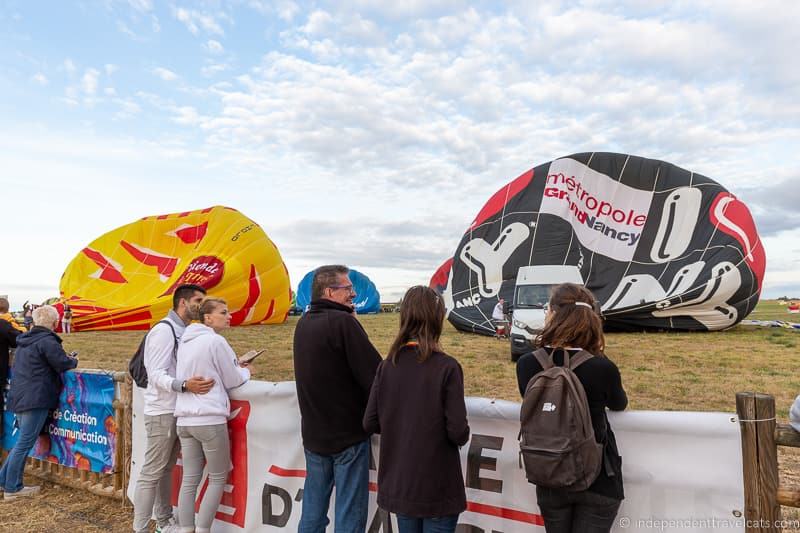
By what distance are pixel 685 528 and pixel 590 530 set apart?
584 mm

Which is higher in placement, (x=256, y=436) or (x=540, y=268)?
(x=540, y=268)

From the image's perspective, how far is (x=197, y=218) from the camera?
2059 cm

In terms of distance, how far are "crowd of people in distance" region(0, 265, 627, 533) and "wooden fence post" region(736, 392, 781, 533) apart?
56 cm

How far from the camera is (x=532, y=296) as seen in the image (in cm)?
1208

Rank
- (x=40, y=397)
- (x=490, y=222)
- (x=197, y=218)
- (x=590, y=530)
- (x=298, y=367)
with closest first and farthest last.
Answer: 1. (x=590, y=530)
2. (x=298, y=367)
3. (x=40, y=397)
4. (x=490, y=222)
5. (x=197, y=218)

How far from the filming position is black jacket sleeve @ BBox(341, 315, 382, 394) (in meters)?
2.94

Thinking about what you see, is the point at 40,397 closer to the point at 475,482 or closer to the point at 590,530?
the point at 475,482

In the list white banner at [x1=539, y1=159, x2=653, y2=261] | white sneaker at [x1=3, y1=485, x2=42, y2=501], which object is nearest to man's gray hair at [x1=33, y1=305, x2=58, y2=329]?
white sneaker at [x1=3, y1=485, x2=42, y2=501]

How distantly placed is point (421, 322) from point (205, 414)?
169cm

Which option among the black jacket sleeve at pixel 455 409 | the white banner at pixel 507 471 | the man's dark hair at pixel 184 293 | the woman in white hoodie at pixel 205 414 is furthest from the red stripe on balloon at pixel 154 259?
the black jacket sleeve at pixel 455 409

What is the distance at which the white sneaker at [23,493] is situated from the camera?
16.0 feet

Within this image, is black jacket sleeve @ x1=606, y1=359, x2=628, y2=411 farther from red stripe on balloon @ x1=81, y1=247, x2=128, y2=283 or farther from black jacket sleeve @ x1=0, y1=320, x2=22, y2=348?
red stripe on balloon @ x1=81, y1=247, x2=128, y2=283

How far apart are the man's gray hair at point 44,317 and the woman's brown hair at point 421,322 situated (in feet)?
12.0

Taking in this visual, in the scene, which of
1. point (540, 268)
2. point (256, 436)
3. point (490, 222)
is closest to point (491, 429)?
point (256, 436)
